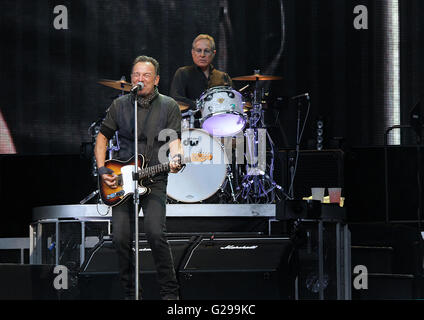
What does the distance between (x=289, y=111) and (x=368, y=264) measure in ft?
8.84

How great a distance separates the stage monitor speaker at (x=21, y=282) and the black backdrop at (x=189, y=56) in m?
3.91

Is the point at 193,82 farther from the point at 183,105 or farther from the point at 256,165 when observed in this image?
the point at 256,165

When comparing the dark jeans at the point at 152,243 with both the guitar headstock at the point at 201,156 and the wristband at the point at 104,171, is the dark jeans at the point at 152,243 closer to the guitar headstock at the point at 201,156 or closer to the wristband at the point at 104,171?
the wristband at the point at 104,171

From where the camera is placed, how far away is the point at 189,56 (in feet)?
28.6

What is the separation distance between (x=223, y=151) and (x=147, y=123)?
213cm

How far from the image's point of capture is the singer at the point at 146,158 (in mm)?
4727

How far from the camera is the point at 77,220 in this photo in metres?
6.44

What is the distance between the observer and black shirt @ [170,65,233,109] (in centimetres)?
745

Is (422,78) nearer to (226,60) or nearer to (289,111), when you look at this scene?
(289,111)

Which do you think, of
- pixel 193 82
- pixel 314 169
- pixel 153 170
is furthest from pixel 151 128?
pixel 314 169

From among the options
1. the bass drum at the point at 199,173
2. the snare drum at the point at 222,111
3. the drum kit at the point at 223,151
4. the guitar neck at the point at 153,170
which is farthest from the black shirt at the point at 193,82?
the guitar neck at the point at 153,170
